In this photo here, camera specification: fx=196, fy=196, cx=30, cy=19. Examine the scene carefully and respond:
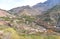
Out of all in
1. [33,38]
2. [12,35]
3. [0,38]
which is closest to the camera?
[0,38]

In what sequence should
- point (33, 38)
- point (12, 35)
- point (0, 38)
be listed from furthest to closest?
point (33, 38) < point (12, 35) < point (0, 38)

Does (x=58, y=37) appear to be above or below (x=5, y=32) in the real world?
below

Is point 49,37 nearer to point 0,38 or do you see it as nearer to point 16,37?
point 16,37

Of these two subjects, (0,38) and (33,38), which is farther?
(33,38)

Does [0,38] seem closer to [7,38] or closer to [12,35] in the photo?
[7,38]

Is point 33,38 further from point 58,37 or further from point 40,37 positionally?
point 58,37

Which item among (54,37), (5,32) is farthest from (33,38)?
(5,32)

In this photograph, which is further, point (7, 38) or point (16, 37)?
point (16, 37)

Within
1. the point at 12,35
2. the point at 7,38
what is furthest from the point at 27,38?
the point at 7,38
